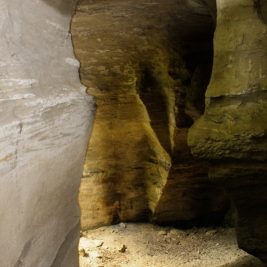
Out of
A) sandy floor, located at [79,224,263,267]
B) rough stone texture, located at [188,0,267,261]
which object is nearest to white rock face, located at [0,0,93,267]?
rough stone texture, located at [188,0,267,261]

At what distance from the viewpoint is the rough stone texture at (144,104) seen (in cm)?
434

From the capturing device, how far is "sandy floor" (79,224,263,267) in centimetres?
505

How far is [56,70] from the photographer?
2223mm

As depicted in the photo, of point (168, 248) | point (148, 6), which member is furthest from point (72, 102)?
point (168, 248)

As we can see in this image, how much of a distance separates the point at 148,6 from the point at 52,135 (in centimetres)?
242

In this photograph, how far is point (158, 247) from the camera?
552cm

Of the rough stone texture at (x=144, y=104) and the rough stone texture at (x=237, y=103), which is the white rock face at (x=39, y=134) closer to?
the rough stone texture at (x=237, y=103)

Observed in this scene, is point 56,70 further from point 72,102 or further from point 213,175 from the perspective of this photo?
point 213,175

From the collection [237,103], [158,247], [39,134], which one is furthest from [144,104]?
[39,134]

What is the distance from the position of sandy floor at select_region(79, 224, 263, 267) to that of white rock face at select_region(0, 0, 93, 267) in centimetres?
278

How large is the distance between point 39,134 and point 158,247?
13.4ft

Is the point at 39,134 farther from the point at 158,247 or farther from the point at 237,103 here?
the point at 158,247

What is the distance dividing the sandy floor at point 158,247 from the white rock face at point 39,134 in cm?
278

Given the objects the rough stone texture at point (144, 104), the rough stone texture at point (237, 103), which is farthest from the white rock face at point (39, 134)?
the rough stone texture at point (144, 104)
